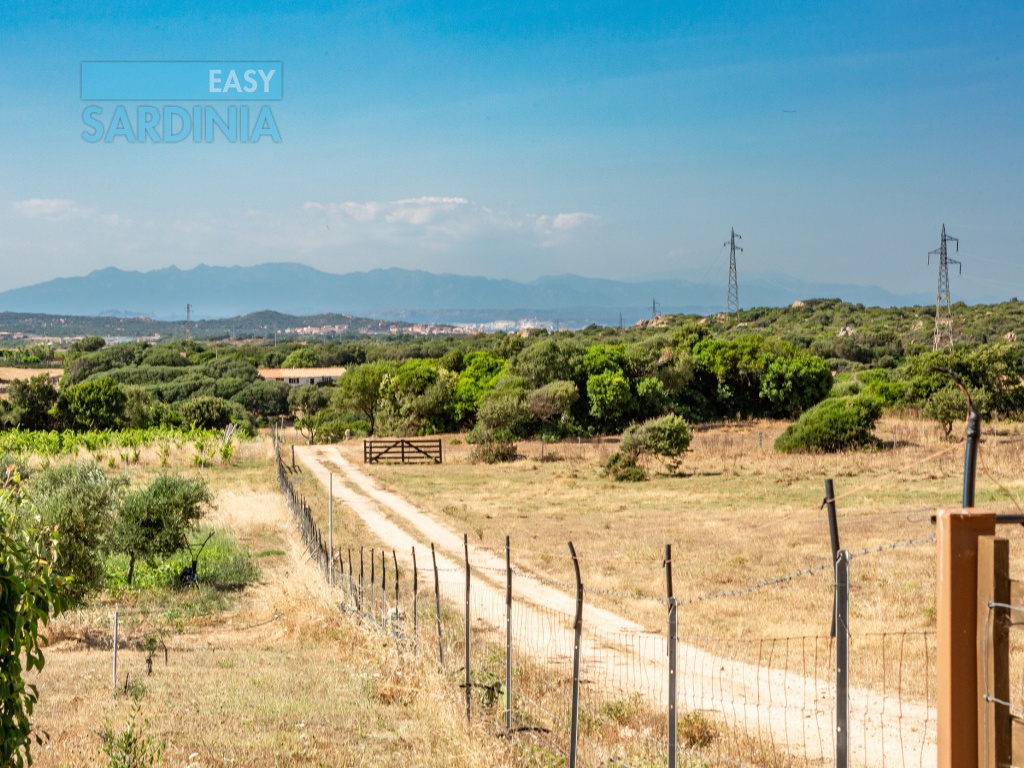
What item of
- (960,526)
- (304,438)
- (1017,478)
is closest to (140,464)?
(304,438)

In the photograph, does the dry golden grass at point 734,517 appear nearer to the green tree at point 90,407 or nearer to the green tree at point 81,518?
the green tree at point 81,518

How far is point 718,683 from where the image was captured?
1138cm

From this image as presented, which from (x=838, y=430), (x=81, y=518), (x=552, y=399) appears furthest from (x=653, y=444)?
(x=81, y=518)

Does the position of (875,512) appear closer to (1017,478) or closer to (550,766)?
(1017,478)

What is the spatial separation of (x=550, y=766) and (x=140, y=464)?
37845mm

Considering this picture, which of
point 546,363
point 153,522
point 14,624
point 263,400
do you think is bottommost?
point 263,400

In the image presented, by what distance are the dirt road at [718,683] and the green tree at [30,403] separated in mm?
46710

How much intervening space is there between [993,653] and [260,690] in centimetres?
956

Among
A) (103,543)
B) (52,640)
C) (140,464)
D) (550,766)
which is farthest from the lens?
(140,464)

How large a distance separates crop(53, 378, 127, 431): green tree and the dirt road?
43046 millimetres

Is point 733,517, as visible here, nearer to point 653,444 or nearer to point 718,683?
point 653,444

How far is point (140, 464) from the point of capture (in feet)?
135

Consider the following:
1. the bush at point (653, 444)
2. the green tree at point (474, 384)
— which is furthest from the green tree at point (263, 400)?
the bush at point (653, 444)

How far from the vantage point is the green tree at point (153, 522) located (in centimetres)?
1964
